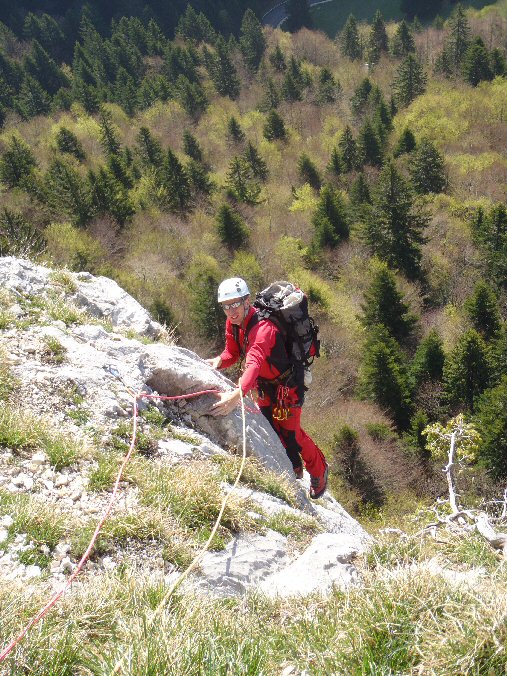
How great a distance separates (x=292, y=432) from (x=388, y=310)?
27533mm

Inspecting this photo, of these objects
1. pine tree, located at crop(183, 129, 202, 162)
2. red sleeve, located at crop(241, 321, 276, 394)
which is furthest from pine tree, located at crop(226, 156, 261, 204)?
red sleeve, located at crop(241, 321, 276, 394)

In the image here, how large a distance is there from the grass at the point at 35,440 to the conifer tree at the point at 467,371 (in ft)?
→ 80.2

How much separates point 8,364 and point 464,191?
5211cm

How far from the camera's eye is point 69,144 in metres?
54.2

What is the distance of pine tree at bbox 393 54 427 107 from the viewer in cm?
6259

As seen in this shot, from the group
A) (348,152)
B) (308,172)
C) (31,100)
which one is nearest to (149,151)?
(308,172)

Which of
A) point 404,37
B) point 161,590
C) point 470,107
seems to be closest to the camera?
point 161,590

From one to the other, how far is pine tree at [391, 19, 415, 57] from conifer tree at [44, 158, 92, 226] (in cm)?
5715

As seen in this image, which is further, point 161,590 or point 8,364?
point 8,364

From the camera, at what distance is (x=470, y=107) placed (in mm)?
59031

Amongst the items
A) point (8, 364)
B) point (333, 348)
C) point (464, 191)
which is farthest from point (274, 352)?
point (464, 191)

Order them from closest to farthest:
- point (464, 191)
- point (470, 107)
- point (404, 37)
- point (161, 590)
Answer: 1. point (161, 590)
2. point (464, 191)
3. point (470, 107)
4. point (404, 37)

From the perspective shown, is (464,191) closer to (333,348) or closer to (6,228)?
(333,348)

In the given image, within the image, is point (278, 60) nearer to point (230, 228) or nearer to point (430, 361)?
point (230, 228)
